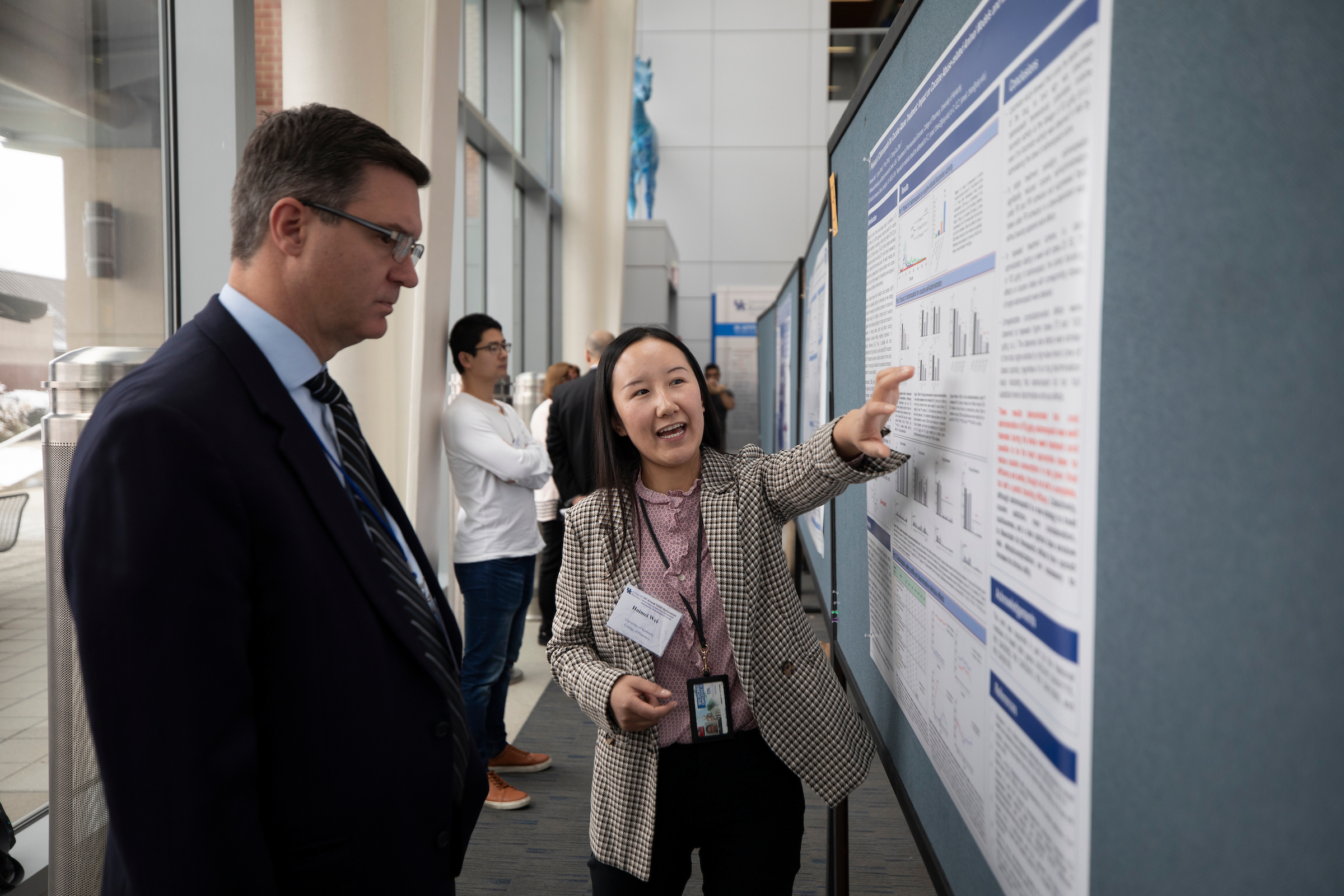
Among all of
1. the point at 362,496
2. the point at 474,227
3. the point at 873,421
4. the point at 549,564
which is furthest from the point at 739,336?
the point at 362,496

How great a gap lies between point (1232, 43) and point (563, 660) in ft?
4.19

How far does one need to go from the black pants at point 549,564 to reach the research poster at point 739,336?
22.2 ft

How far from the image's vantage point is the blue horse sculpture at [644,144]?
35.5 feet

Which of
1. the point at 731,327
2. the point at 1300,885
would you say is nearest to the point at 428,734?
the point at 1300,885

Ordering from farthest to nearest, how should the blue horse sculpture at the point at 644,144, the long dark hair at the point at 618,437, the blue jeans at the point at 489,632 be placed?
the blue horse sculpture at the point at 644,144, the blue jeans at the point at 489,632, the long dark hair at the point at 618,437

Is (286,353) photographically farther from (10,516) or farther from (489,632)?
(489,632)

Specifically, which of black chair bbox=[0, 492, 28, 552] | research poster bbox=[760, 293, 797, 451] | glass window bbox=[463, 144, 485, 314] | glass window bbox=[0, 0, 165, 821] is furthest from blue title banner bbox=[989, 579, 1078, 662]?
glass window bbox=[463, 144, 485, 314]

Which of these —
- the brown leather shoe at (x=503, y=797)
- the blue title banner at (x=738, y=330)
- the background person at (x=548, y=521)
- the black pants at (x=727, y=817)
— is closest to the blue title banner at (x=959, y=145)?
the black pants at (x=727, y=817)

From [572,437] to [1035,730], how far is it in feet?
11.7

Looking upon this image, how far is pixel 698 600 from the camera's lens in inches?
55.4

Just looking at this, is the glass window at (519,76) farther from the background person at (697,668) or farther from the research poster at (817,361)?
the background person at (697,668)

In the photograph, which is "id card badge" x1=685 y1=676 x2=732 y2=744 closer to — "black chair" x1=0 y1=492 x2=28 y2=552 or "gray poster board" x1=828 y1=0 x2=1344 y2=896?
"gray poster board" x1=828 y1=0 x2=1344 y2=896

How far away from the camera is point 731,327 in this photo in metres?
11.4

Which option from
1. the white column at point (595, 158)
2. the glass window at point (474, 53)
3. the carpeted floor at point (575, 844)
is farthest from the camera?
the white column at point (595, 158)
